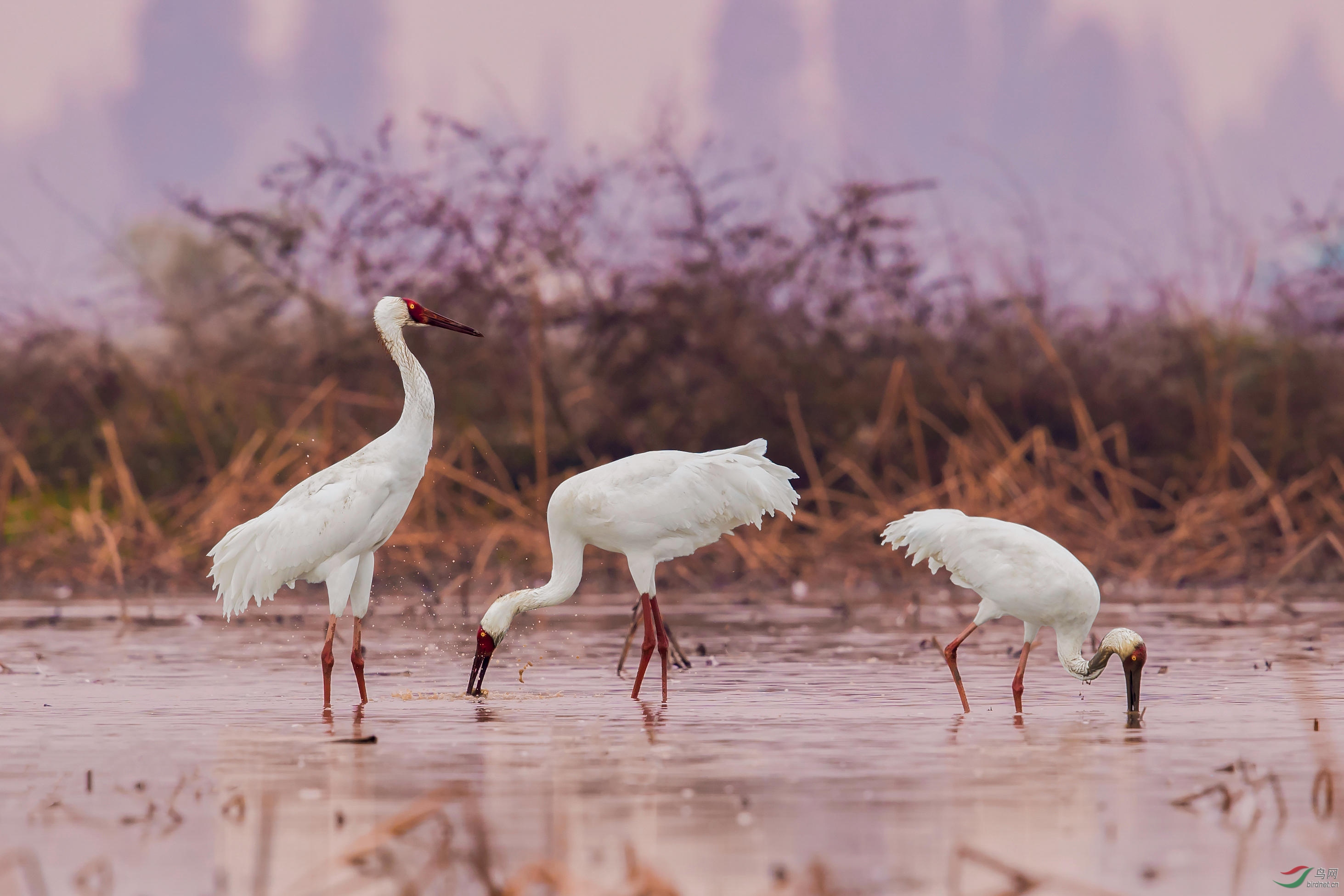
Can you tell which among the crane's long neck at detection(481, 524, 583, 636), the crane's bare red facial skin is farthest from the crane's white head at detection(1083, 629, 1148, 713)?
the crane's long neck at detection(481, 524, 583, 636)

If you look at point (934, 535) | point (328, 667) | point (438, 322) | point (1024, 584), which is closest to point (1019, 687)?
point (1024, 584)

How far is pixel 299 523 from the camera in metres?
10.8

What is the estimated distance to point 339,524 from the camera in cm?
1073

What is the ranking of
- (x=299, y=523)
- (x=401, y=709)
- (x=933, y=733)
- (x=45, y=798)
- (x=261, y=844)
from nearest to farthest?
(x=261, y=844), (x=45, y=798), (x=933, y=733), (x=401, y=709), (x=299, y=523)

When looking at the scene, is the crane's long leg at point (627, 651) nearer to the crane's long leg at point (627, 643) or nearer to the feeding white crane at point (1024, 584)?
the crane's long leg at point (627, 643)

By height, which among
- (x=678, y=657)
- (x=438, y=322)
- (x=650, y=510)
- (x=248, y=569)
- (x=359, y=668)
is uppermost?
(x=438, y=322)

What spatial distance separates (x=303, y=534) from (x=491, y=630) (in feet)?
3.68

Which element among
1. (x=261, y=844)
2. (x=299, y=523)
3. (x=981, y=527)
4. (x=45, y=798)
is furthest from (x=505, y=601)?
(x=261, y=844)

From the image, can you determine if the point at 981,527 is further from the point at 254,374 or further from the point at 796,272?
the point at 254,374

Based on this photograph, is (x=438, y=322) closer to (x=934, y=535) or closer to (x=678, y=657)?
(x=678, y=657)

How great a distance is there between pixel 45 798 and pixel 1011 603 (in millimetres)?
5005

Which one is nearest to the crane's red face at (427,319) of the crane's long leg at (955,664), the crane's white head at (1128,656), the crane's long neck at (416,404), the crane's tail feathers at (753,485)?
the crane's long neck at (416,404)

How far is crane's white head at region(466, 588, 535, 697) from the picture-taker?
10.7 m

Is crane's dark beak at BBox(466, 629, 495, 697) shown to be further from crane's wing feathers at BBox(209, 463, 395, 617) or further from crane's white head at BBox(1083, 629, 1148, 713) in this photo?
crane's white head at BBox(1083, 629, 1148, 713)
